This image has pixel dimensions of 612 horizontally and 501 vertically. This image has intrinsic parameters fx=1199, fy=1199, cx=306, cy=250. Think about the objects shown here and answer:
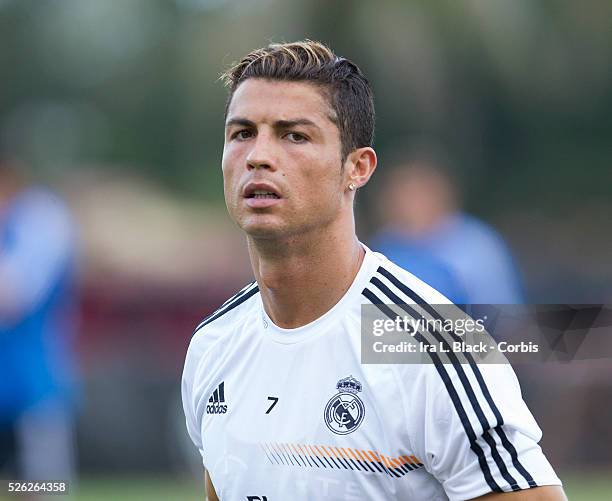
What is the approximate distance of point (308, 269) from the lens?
4117 millimetres

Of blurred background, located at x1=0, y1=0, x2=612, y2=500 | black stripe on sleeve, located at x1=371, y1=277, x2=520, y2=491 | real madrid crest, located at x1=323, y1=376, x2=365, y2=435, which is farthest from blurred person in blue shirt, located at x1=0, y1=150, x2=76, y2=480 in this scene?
black stripe on sleeve, located at x1=371, y1=277, x2=520, y2=491

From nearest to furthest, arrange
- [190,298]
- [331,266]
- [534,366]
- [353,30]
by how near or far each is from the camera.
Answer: [331,266] < [534,366] < [190,298] < [353,30]

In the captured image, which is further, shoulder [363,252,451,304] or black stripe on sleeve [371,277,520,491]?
shoulder [363,252,451,304]

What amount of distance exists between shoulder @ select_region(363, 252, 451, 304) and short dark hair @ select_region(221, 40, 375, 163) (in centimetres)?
42

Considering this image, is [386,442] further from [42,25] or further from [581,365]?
[42,25]

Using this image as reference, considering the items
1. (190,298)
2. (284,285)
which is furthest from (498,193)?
(284,285)

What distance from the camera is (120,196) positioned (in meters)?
25.9

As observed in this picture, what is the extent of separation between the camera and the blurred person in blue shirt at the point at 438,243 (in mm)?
8172

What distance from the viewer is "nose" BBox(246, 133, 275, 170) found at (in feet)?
13.0

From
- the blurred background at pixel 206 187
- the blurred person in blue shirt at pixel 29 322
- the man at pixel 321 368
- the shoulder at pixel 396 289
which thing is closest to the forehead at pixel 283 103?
the man at pixel 321 368

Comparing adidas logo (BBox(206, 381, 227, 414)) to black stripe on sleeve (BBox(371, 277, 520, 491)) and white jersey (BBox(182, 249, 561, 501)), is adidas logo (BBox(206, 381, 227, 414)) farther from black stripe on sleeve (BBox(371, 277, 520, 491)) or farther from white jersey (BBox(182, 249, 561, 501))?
black stripe on sleeve (BBox(371, 277, 520, 491))

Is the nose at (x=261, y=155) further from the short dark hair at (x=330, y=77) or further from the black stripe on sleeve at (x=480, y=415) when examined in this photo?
the black stripe on sleeve at (x=480, y=415)

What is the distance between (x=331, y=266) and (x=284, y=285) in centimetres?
18

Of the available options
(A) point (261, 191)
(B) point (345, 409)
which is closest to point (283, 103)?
(A) point (261, 191)
